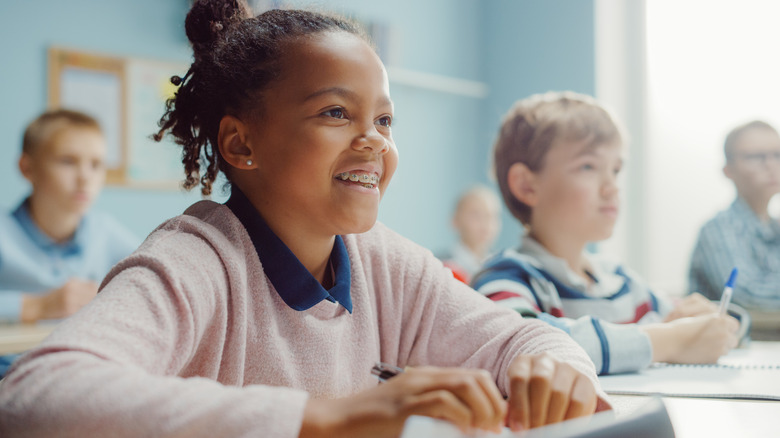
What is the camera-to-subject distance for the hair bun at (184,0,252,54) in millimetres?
758

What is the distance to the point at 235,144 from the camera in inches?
28.8

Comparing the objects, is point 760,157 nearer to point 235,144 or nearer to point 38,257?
point 235,144

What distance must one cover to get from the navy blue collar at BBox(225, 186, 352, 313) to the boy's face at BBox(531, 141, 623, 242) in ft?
1.69

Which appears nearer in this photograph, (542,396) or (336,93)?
(542,396)

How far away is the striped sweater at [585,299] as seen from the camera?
0.81 m

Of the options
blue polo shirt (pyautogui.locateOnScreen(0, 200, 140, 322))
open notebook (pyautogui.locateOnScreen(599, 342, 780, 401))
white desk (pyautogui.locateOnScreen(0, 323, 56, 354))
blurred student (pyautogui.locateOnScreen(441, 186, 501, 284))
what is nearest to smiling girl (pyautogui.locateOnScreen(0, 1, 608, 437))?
open notebook (pyautogui.locateOnScreen(599, 342, 780, 401))

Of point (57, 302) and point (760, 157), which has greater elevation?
point (760, 157)

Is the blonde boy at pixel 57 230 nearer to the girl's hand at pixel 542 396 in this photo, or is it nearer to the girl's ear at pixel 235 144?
the girl's ear at pixel 235 144

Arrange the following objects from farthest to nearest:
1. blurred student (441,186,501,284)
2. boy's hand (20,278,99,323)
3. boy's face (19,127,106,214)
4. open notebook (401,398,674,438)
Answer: blurred student (441,186,501,284) < boy's face (19,127,106,214) < boy's hand (20,278,99,323) < open notebook (401,398,674,438)

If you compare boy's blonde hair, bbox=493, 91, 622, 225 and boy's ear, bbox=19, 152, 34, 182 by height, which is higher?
boy's blonde hair, bbox=493, 91, 622, 225

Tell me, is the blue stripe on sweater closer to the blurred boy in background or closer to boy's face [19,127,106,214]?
the blurred boy in background

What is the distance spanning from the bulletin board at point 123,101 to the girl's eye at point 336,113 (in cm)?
173

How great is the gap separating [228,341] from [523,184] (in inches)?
27.0

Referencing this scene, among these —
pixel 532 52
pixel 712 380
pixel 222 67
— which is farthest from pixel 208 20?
pixel 532 52
